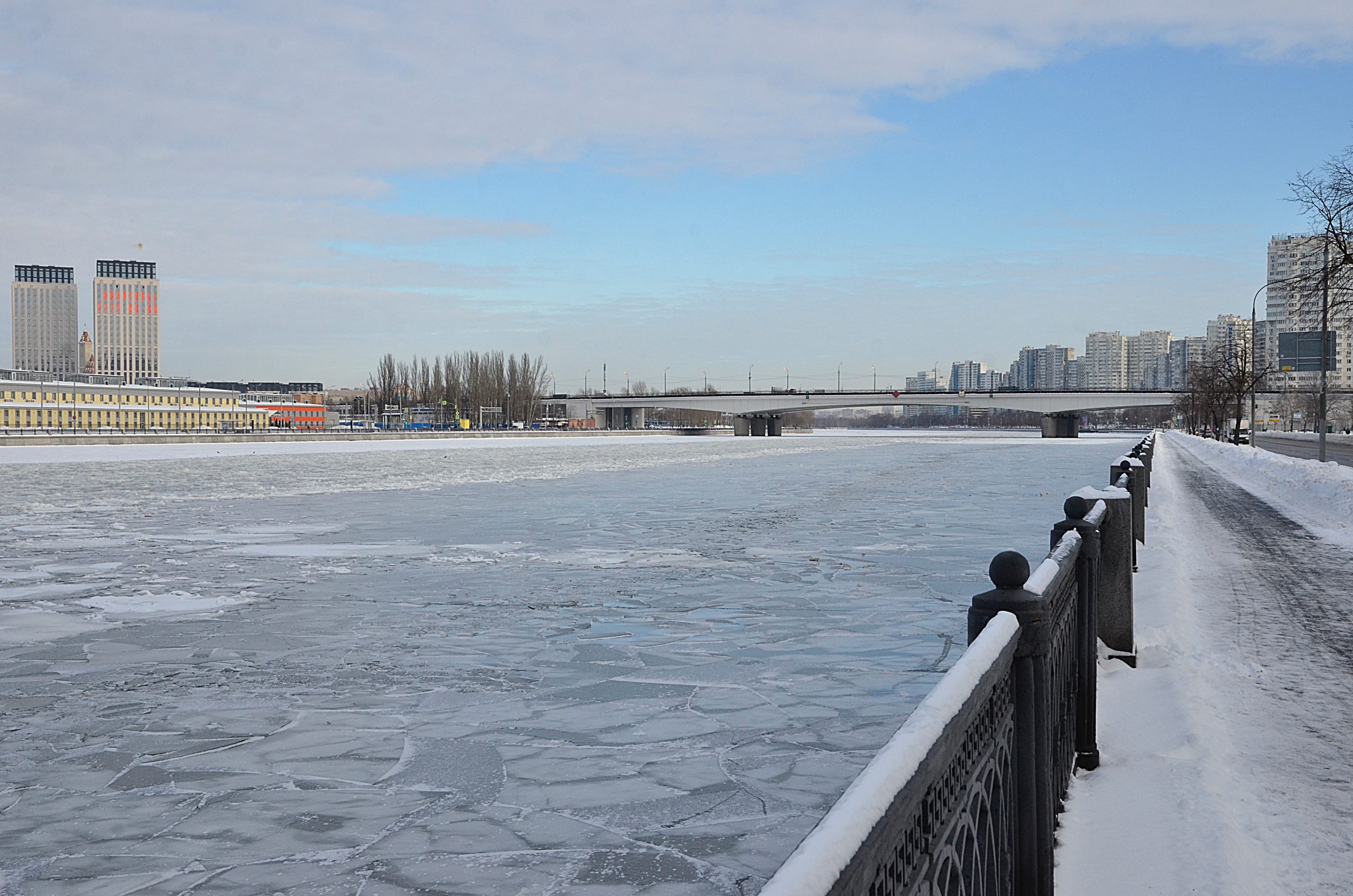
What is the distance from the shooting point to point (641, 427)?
147 metres

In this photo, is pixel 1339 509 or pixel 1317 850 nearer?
pixel 1317 850

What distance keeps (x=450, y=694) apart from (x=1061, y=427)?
350 ft

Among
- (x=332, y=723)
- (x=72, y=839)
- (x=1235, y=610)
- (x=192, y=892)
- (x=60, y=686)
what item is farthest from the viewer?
(x=1235, y=610)

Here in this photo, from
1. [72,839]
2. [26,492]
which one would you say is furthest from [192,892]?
[26,492]

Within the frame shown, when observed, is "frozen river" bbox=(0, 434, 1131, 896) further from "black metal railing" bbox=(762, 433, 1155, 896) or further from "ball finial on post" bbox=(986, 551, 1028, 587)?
"ball finial on post" bbox=(986, 551, 1028, 587)

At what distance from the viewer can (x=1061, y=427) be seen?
105 metres

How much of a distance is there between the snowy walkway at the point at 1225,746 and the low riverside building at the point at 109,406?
111m

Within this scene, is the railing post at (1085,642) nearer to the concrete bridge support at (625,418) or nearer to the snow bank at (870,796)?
the snow bank at (870,796)

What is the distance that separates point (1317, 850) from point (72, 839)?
4649mm

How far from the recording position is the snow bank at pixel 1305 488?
15.6 metres

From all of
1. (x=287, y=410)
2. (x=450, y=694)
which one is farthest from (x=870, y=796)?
(x=287, y=410)

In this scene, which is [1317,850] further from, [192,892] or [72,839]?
[72,839]

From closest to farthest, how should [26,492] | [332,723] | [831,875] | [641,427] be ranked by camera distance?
[831,875]
[332,723]
[26,492]
[641,427]

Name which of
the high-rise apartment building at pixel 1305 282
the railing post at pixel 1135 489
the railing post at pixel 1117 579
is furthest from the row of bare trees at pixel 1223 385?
the railing post at pixel 1117 579
